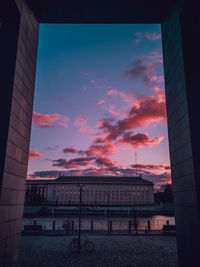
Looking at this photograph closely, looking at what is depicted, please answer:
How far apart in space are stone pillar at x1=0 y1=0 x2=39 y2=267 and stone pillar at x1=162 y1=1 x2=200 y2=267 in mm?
6744

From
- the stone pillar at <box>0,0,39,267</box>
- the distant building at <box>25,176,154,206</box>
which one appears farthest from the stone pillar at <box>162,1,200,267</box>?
the distant building at <box>25,176,154,206</box>

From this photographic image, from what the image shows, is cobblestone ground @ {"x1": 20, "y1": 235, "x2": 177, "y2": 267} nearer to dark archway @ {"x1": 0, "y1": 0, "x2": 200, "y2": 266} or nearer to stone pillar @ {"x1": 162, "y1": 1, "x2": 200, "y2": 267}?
dark archway @ {"x1": 0, "y1": 0, "x2": 200, "y2": 266}

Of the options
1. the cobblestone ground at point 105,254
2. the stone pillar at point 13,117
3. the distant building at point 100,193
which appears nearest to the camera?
the stone pillar at point 13,117

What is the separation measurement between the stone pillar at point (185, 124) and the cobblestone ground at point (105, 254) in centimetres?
488

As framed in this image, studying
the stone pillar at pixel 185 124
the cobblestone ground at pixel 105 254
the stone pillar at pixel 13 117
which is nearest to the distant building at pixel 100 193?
the cobblestone ground at pixel 105 254

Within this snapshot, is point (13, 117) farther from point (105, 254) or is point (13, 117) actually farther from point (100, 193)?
point (100, 193)

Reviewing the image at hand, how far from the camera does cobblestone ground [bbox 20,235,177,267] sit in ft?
41.2

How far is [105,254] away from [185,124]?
429 inches

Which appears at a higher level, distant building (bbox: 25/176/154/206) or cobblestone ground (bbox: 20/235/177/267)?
distant building (bbox: 25/176/154/206)

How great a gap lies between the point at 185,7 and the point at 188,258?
1019 centimetres

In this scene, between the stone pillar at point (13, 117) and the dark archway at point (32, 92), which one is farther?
the dark archway at point (32, 92)

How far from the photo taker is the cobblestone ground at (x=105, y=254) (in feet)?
41.2

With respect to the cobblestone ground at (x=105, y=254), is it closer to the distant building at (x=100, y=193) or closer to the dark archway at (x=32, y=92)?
the dark archway at (x=32, y=92)

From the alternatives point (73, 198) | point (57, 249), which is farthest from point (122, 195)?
point (57, 249)
